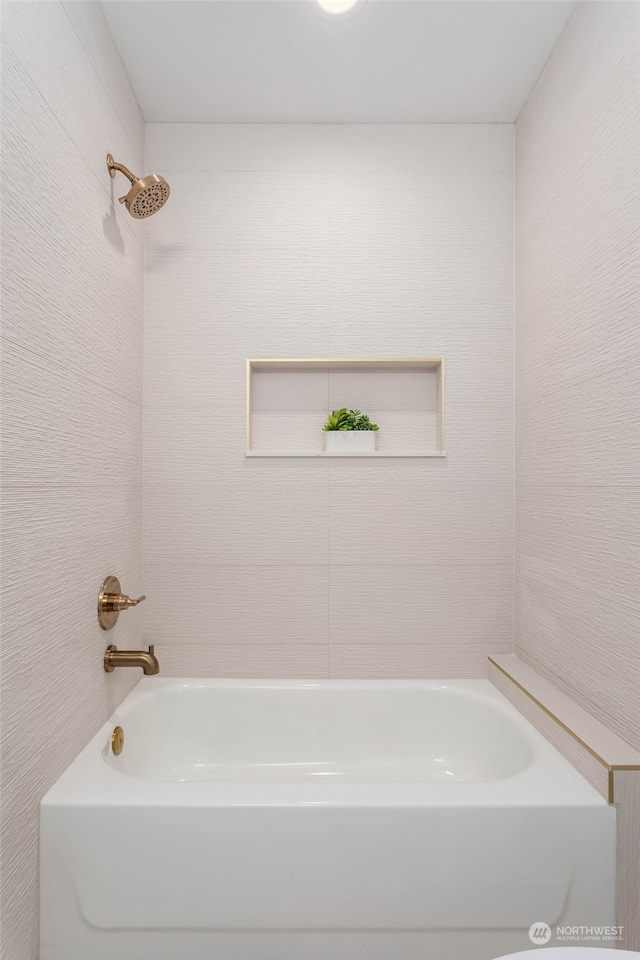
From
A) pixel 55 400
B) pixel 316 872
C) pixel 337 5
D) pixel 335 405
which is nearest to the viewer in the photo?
pixel 316 872

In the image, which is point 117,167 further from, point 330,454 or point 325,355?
point 330,454

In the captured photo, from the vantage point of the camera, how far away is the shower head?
1578mm

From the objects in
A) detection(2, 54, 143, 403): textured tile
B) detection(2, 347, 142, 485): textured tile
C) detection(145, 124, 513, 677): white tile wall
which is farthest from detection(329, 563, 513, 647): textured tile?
detection(2, 54, 143, 403): textured tile

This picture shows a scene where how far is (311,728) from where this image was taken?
74.5 inches

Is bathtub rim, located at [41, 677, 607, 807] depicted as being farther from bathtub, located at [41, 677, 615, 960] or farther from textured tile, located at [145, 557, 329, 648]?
textured tile, located at [145, 557, 329, 648]

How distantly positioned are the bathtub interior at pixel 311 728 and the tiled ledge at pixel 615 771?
17.2 inches

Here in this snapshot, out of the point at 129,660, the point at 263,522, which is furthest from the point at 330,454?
the point at 129,660

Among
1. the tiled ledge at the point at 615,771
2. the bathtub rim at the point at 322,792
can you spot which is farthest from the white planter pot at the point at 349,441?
the bathtub rim at the point at 322,792

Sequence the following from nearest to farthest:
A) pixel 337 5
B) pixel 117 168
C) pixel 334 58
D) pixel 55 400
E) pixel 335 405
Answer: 1. pixel 55 400
2. pixel 337 5
3. pixel 117 168
4. pixel 334 58
5. pixel 335 405

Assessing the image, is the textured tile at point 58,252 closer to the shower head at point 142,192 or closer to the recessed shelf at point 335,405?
the shower head at point 142,192

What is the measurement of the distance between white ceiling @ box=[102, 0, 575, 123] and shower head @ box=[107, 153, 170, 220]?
419 mm

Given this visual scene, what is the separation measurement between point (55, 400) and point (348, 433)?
992 millimetres

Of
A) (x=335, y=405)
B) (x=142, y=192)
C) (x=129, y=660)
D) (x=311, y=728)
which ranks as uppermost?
(x=142, y=192)

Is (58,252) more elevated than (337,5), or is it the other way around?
(337,5)
